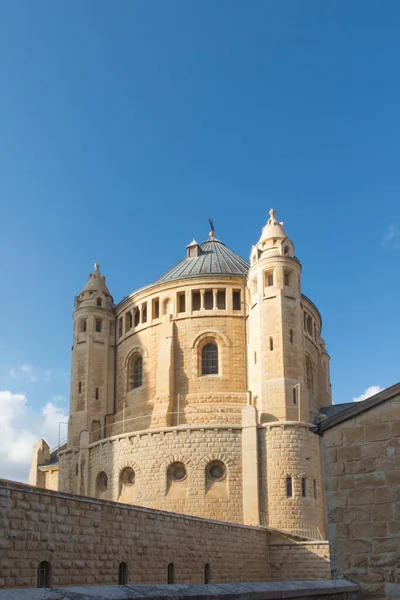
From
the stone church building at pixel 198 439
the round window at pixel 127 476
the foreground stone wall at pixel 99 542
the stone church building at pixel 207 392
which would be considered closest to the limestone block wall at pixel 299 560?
the stone church building at pixel 198 439

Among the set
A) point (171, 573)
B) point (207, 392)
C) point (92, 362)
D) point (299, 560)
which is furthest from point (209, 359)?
point (171, 573)

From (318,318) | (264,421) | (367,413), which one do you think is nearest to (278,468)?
(264,421)

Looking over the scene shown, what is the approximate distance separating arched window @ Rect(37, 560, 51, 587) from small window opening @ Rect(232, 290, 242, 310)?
77.0 ft

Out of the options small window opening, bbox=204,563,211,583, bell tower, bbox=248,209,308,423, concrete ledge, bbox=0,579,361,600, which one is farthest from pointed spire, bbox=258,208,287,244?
concrete ledge, bbox=0,579,361,600

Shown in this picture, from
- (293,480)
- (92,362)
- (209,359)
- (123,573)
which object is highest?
(92,362)

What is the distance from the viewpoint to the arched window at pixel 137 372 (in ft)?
127

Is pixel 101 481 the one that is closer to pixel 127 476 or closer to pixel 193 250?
pixel 127 476

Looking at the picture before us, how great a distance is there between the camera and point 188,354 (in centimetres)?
3669

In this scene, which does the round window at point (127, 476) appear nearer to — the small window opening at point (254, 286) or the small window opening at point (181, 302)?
the small window opening at point (181, 302)

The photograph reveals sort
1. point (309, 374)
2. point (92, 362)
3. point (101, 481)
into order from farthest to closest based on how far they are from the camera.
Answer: point (92, 362) < point (309, 374) < point (101, 481)

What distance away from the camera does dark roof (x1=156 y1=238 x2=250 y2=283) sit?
39.2m

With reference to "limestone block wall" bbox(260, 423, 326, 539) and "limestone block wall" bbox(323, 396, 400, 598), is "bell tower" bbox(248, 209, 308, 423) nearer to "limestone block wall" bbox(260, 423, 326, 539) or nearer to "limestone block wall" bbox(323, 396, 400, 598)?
"limestone block wall" bbox(260, 423, 326, 539)

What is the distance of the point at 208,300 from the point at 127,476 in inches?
418

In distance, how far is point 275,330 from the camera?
111 ft
